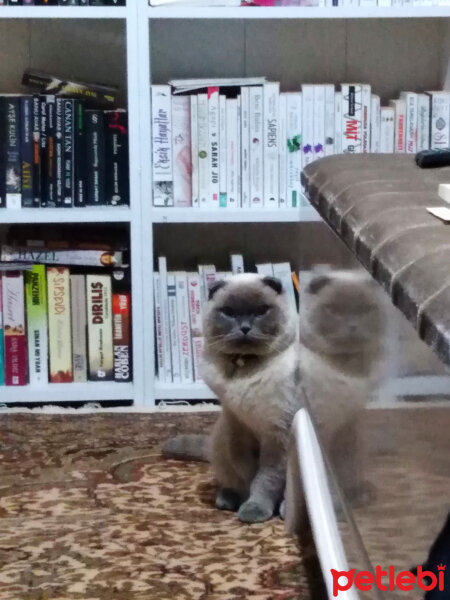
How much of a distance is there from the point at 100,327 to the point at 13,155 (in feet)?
1.35

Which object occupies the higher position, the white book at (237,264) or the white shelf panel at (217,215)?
the white shelf panel at (217,215)

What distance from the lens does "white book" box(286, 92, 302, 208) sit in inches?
80.0

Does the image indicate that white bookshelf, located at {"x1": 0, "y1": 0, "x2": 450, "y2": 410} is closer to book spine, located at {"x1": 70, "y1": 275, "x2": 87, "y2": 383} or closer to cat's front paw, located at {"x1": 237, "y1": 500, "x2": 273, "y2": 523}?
book spine, located at {"x1": 70, "y1": 275, "x2": 87, "y2": 383}

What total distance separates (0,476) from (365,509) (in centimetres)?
100

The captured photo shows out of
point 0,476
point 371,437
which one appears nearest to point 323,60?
point 0,476

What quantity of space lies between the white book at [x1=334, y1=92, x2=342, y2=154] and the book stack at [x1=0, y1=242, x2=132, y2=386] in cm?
52

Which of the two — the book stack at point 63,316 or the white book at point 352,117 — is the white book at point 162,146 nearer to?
the book stack at point 63,316

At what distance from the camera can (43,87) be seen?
6.77 ft

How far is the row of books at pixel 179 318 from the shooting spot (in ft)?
6.79

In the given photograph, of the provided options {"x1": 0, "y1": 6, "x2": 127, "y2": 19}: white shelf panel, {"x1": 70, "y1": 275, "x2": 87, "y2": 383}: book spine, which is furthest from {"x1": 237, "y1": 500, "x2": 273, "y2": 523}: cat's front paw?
{"x1": 0, "y1": 6, "x2": 127, "y2": 19}: white shelf panel

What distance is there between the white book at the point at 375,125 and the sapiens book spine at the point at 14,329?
81 cm

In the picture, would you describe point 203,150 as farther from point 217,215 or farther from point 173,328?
point 173,328

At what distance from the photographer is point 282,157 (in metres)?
2.05

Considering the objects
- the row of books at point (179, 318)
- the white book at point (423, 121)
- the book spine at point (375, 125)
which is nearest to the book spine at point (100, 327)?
the row of books at point (179, 318)
